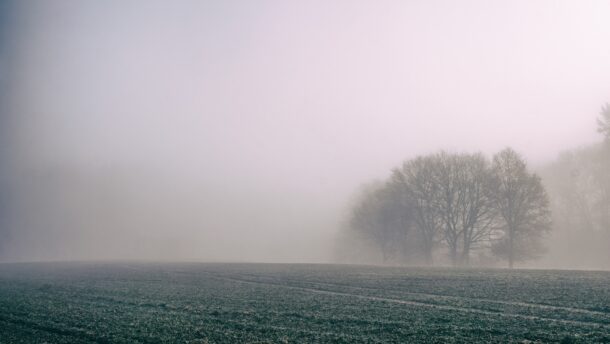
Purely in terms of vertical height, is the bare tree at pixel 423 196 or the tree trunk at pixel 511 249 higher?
the bare tree at pixel 423 196

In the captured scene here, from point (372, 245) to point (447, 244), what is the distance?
1709 centimetres

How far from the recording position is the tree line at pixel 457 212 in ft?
193

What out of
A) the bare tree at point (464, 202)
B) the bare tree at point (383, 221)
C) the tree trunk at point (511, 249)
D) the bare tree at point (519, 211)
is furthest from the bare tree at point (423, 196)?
the tree trunk at point (511, 249)

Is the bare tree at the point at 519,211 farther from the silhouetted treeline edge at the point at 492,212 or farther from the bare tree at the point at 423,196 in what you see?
the bare tree at the point at 423,196

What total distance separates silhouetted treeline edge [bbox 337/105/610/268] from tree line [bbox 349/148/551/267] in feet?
0.48

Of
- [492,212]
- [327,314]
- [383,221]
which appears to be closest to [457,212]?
[492,212]

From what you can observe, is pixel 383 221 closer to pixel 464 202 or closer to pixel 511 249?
pixel 464 202

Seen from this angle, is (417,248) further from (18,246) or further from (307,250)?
(18,246)

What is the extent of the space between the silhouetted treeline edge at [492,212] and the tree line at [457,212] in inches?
5.7

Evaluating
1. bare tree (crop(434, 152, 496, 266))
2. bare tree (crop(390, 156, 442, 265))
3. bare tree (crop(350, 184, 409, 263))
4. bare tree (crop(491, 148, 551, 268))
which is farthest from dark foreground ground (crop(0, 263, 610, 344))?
bare tree (crop(350, 184, 409, 263))

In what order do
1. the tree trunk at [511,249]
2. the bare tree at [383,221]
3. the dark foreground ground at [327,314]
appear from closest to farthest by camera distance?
the dark foreground ground at [327,314] < the tree trunk at [511,249] < the bare tree at [383,221]

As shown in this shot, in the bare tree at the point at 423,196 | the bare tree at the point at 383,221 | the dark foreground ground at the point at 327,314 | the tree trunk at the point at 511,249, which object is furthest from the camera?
the bare tree at the point at 383,221

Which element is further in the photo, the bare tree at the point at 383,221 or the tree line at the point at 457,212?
the bare tree at the point at 383,221

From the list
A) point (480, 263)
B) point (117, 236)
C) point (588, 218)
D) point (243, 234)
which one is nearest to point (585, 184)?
point (588, 218)
